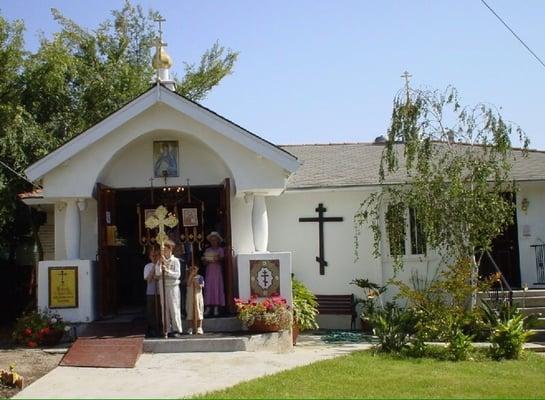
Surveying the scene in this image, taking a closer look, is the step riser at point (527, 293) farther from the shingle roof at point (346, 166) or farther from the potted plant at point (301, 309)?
the potted plant at point (301, 309)

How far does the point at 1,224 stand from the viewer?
52.7 ft

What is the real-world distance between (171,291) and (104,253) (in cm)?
219

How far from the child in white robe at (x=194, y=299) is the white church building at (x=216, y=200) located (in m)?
0.99

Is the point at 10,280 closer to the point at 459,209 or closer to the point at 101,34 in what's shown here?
the point at 101,34

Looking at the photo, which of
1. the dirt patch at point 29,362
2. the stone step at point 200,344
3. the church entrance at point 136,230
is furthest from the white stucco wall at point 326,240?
the dirt patch at point 29,362

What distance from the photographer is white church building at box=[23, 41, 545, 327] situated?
507 inches

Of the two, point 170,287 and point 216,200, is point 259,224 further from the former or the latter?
point 216,200

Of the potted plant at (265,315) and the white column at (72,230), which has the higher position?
the white column at (72,230)

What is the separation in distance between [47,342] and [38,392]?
362 centimetres

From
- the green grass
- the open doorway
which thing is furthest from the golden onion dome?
the open doorway

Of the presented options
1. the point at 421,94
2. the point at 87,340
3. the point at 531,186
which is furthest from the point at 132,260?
the point at 531,186

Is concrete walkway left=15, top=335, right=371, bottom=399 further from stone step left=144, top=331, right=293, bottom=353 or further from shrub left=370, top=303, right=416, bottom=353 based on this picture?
shrub left=370, top=303, right=416, bottom=353

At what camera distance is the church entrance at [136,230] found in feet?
43.3

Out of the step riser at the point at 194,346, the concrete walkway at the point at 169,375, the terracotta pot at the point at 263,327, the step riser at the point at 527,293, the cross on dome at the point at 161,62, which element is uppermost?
the cross on dome at the point at 161,62
